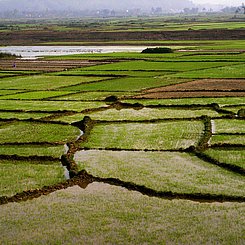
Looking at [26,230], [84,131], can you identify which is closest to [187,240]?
[26,230]

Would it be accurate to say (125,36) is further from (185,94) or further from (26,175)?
(26,175)

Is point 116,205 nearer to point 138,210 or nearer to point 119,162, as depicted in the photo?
point 138,210

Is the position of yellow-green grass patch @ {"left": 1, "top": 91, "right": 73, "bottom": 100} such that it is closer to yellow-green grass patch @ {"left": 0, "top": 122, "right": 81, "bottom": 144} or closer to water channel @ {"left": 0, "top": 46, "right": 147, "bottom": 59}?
yellow-green grass patch @ {"left": 0, "top": 122, "right": 81, "bottom": 144}

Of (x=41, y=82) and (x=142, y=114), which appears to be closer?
(x=142, y=114)

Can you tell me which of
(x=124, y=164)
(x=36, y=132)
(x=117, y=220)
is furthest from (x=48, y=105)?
(x=117, y=220)

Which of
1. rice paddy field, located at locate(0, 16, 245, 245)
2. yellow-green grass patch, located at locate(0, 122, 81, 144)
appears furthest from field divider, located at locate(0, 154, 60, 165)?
yellow-green grass patch, located at locate(0, 122, 81, 144)

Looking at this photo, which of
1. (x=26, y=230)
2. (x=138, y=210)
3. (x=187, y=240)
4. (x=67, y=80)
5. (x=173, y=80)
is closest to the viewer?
(x=187, y=240)
